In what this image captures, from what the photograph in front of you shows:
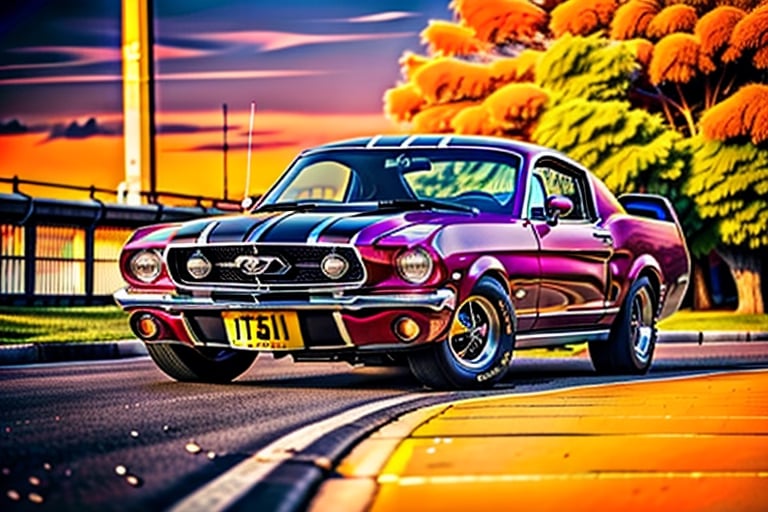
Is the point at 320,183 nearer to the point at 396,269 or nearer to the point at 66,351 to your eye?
the point at 396,269

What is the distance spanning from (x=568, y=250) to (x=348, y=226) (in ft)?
6.75

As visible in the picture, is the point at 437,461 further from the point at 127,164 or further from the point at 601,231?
the point at 127,164

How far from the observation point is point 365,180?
11188 mm

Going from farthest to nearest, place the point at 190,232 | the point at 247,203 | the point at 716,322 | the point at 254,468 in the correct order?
the point at 716,322
the point at 247,203
the point at 190,232
the point at 254,468

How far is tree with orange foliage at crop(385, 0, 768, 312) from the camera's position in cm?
3509

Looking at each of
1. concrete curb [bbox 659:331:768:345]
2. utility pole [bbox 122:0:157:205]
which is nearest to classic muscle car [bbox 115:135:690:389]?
concrete curb [bbox 659:331:768:345]

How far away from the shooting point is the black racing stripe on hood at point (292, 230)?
972 cm

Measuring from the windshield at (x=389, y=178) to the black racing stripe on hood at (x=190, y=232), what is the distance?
89 cm

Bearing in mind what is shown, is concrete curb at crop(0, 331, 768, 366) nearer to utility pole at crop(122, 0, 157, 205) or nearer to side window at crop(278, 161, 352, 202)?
side window at crop(278, 161, 352, 202)

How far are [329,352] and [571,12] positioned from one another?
31.4 m

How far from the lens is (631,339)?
12180mm

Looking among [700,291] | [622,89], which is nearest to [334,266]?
[622,89]

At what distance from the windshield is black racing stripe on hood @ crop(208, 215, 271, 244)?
85 centimetres

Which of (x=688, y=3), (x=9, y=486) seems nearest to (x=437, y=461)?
(x=9, y=486)
